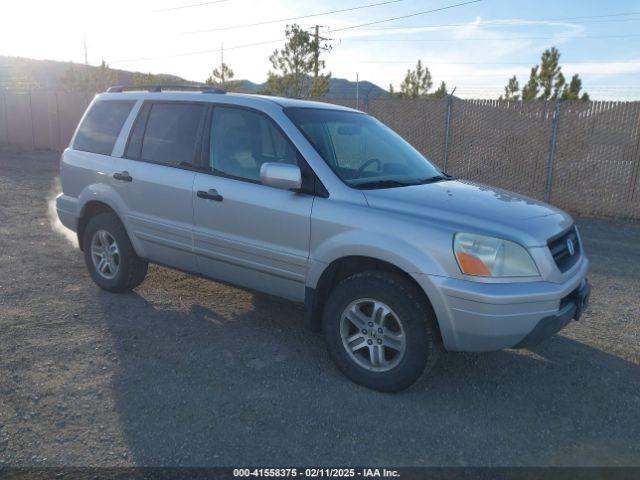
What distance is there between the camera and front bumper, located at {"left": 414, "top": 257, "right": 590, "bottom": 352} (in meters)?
3.26

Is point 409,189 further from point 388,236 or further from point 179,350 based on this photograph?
point 179,350

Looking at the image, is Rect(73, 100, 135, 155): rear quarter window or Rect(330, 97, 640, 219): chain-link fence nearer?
Rect(73, 100, 135, 155): rear quarter window

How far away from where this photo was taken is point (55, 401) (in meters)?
3.52

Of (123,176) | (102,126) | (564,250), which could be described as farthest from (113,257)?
(564,250)

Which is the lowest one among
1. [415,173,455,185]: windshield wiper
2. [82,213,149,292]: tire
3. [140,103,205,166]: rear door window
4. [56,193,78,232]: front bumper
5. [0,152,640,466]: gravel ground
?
[0,152,640,466]: gravel ground

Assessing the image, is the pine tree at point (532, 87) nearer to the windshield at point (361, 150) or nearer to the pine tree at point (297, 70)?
the pine tree at point (297, 70)

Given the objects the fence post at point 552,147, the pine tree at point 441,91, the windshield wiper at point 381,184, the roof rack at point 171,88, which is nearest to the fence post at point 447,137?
the fence post at point 552,147

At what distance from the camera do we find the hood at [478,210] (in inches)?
135

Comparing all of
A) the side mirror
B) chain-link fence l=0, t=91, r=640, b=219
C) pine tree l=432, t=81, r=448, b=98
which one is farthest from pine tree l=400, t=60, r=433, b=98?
the side mirror

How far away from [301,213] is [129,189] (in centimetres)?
195

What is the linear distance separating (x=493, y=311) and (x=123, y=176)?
3.44m

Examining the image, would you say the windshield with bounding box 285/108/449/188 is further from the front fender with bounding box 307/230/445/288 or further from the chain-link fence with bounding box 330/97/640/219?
the chain-link fence with bounding box 330/97/640/219

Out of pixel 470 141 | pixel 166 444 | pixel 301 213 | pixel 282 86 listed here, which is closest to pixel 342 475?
pixel 166 444

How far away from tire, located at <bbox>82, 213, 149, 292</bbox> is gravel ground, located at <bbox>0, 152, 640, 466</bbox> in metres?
0.14
